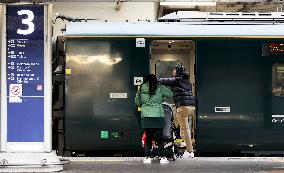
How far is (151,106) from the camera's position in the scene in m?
11.2

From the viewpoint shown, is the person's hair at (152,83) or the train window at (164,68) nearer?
the person's hair at (152,83)

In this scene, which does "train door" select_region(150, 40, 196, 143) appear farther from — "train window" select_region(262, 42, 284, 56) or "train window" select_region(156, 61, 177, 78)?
"train window" select_region(262, 42, 284, 56)

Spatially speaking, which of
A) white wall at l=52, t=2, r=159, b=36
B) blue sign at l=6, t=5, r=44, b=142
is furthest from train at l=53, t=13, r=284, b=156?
white wall at l=52, t=2, r=159, b=36

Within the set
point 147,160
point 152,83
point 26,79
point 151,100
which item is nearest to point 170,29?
point 152,83

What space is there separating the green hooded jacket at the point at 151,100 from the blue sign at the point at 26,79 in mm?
2355

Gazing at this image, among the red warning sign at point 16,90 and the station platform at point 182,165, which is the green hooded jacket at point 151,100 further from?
the red warning sign at point 16,90

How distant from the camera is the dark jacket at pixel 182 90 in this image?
1221cm

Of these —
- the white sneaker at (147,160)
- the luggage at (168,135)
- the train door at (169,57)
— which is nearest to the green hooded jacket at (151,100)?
the luggage at (168,135)

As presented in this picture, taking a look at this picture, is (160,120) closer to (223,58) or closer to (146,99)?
(146,99)

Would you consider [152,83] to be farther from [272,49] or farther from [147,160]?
[272,49]

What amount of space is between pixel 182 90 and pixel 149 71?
76 centimetres

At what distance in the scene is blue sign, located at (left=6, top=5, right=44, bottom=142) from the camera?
950cm

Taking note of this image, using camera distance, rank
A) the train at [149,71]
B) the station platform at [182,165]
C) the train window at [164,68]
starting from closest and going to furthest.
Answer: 1. the station platform at [182,165]
2. the train at [149,71]
3. the train window at [164,68]

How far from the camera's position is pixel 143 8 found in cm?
2102
